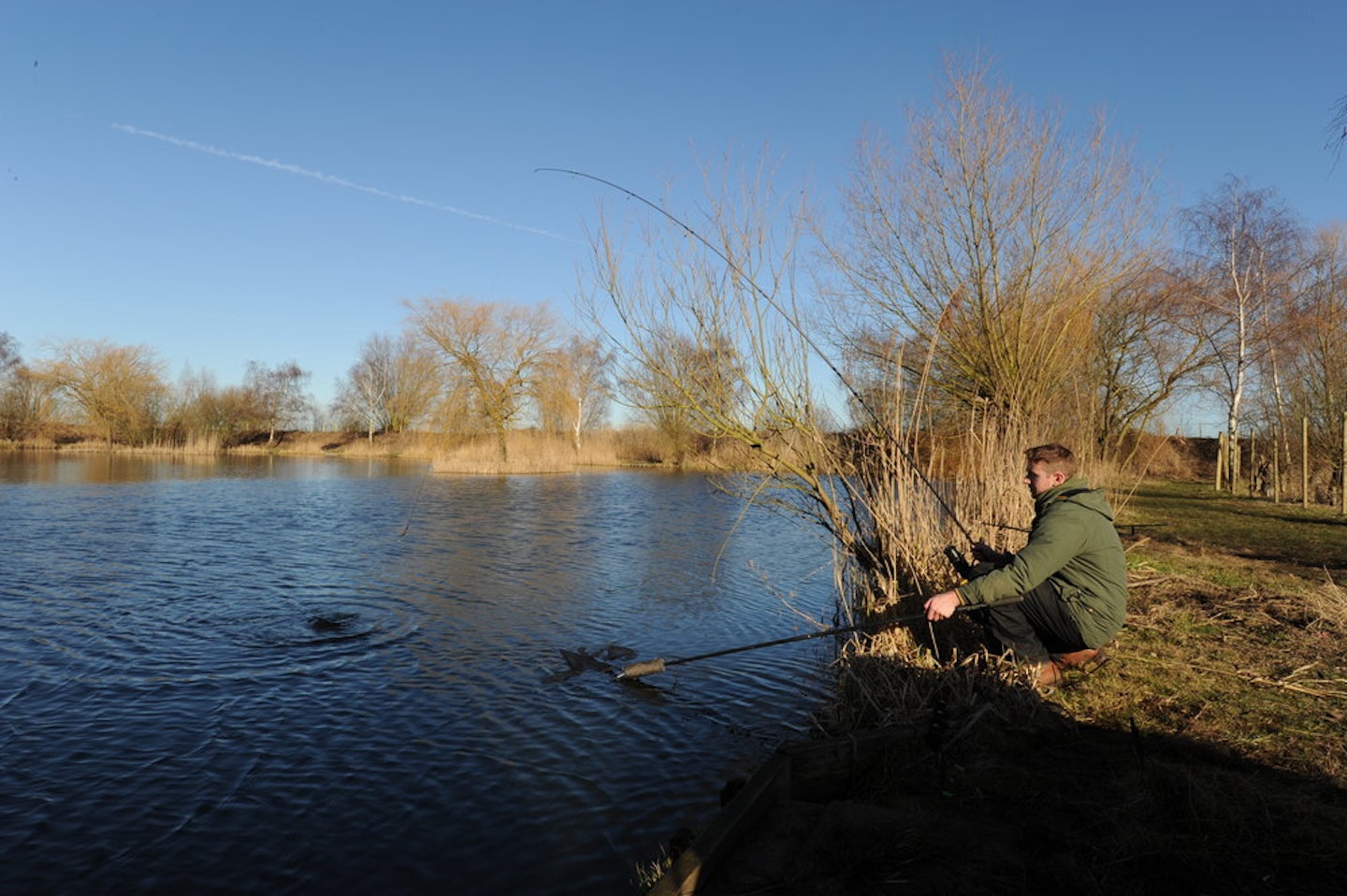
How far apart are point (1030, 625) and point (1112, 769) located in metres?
1.31

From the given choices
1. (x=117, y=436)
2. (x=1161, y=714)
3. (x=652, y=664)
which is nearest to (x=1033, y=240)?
(x=1161, y=714)

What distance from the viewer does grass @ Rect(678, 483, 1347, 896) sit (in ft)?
9.51

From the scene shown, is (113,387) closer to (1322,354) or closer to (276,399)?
(276,399)

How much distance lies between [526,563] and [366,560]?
2538mm

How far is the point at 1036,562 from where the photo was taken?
4543 millimetres

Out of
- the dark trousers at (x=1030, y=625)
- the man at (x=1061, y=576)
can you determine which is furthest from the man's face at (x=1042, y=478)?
the dark trousers at (x=1030, y=625)

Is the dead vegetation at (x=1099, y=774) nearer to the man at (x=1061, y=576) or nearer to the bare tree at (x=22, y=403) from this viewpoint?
the man at (x=1061, y=576)

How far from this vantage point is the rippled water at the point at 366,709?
408 cm

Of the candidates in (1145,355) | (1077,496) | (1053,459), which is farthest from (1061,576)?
(1145,355)

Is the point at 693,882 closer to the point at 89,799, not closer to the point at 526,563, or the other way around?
the point at 89,799

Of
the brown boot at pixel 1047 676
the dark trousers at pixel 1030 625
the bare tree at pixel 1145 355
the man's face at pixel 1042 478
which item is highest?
the bare tree at pixel 1145 355

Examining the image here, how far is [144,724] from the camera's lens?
5.67 m

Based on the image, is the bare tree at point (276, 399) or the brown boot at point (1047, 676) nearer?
the brown boot at point (1047, 676)

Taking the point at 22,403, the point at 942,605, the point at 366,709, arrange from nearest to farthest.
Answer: the point at 942,605 → the point at 366,709 → the point at 22,403
